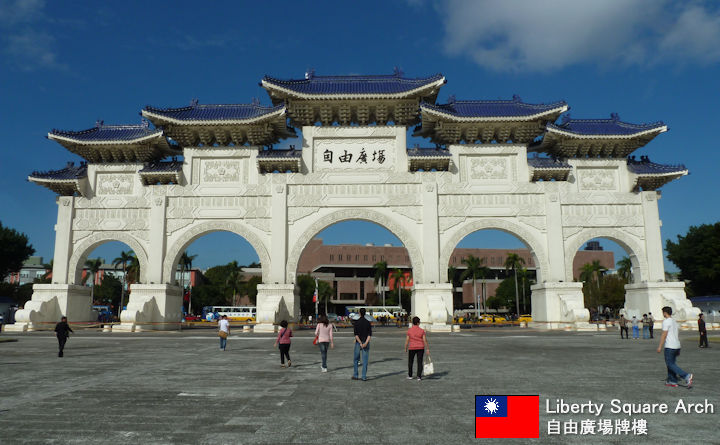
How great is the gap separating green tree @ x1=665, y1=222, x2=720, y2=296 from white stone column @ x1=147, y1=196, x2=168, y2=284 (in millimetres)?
39395

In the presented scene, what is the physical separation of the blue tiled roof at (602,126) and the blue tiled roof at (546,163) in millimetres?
1668

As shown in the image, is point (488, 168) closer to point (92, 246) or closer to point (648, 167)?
point (648, 167)

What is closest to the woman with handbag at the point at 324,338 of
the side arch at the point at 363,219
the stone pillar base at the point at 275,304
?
the stone pillar base at the point at 275,304

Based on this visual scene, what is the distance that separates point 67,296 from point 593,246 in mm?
107924

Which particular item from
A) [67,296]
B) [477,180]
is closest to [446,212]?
[477,180]

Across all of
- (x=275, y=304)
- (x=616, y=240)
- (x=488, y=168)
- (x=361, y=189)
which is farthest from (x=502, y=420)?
(x=616, y=240)

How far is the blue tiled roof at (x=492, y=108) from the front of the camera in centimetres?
2606

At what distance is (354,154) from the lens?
86.9 feet

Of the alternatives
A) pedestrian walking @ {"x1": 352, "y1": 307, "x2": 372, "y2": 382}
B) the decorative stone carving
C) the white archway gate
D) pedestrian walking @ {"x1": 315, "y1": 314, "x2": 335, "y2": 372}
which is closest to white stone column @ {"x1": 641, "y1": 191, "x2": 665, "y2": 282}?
the white archway gate

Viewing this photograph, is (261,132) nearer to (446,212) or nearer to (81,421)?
(446,212)

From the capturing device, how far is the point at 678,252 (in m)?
47.6

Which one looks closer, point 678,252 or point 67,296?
point 67,296

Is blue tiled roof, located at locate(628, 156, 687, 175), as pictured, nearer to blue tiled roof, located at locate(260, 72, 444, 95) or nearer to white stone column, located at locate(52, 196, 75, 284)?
blue tiled roof, located at locate(260, 72, 444, 95)

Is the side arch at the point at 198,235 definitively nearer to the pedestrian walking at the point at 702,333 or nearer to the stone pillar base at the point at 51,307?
the stone pillar base at the point at 51,307
